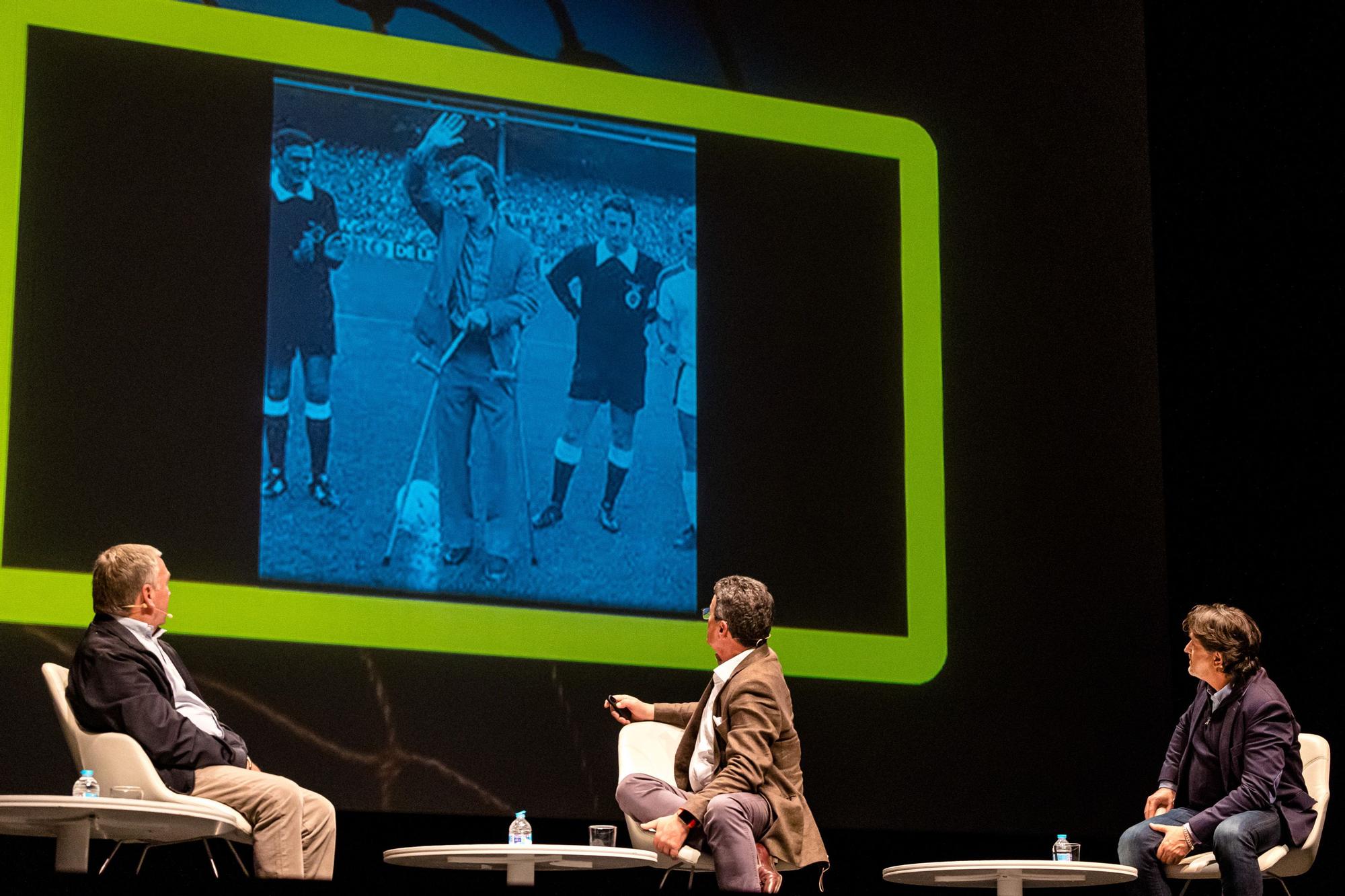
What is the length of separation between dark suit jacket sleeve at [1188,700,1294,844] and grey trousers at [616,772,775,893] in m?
1.24

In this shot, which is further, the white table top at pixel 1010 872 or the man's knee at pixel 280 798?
the white table top at pixel 1010 872

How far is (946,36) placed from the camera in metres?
5.98

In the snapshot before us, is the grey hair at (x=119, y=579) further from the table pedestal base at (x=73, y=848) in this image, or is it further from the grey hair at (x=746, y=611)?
the grey hair at (x=746, y=611)

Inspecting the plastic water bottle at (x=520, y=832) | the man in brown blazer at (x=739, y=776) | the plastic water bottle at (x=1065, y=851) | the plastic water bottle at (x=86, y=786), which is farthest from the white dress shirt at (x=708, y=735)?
the plastic water bottle at (x=86, y=786)

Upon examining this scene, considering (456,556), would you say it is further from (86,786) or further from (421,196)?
(86,786)

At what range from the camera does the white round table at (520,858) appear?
355 cm

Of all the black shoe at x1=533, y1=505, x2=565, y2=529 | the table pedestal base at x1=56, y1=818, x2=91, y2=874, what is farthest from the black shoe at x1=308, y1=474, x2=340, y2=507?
the table pedestal base at x1=56, y1=818, x2=91, y2=874

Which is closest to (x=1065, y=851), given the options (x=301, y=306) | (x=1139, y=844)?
(x=1139, y=844)

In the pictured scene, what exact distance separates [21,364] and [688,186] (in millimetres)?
2146

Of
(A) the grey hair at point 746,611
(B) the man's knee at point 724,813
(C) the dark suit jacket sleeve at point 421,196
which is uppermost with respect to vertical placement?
(C) the dark suit jacket sleeve at point 421,196

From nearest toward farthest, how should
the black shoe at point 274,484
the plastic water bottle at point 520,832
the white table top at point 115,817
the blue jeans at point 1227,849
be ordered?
the white table top at point 115,817 < the plastic water bottle at point 520,832 < the blue jeans at point 1227,849 < the black shoe at point 274,484

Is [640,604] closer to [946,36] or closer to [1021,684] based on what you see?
[1021,684]

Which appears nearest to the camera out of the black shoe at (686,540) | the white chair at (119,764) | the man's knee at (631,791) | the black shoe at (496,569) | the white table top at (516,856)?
the white table top at (516,856)

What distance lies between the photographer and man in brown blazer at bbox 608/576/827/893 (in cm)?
373
